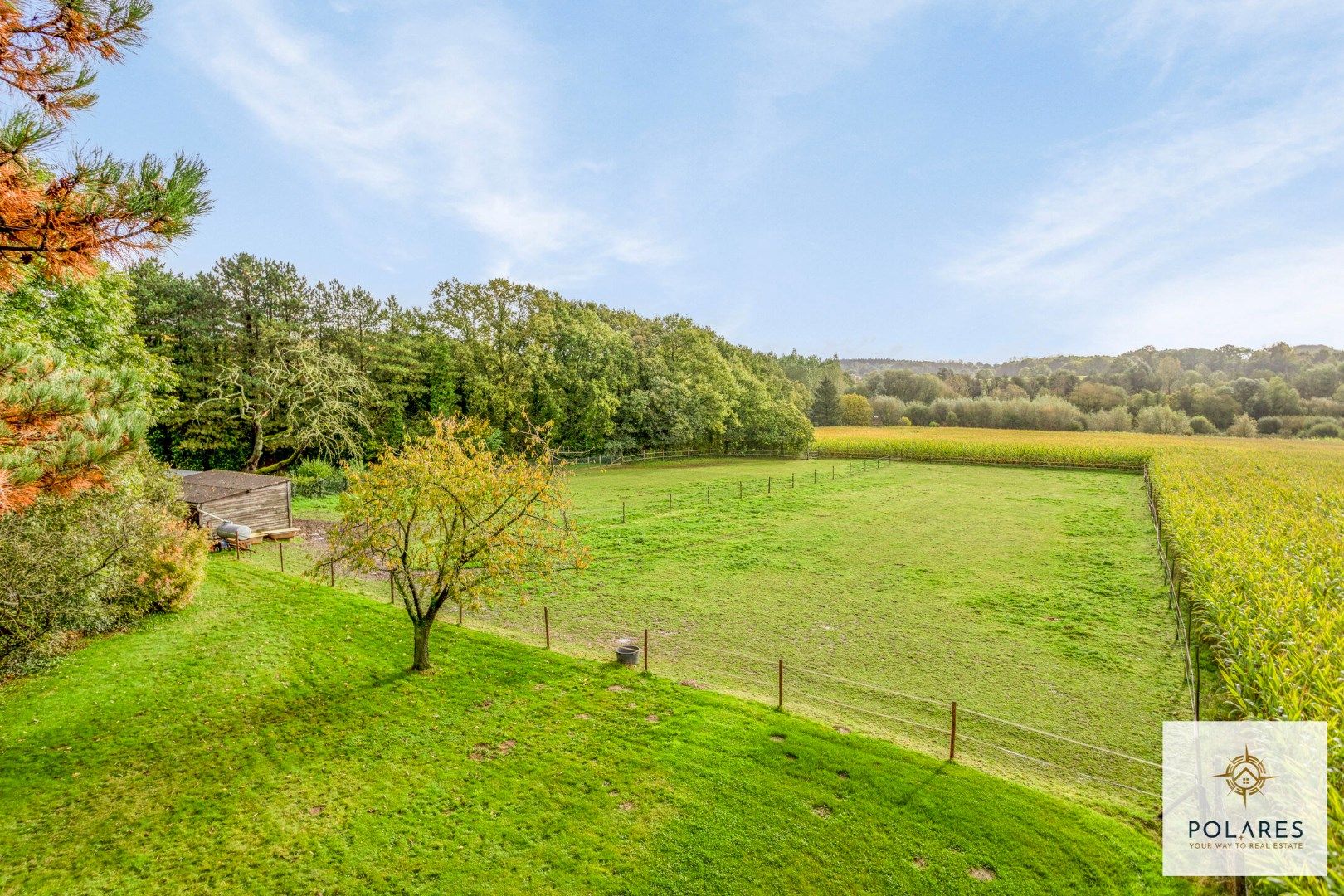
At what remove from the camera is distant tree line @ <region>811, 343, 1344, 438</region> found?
71.8m

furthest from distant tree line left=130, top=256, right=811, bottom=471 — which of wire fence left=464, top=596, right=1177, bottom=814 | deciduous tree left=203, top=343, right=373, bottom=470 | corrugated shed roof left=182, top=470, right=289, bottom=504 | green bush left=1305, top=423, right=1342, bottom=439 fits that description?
green bush left=1305, top=423, right=1342, bottom=439

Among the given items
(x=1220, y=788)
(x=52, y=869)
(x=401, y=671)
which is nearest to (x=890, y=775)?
(x=1220, y=788)

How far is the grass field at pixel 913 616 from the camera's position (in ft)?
31.2

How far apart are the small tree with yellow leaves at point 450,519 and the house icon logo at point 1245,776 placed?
9001 millimetres

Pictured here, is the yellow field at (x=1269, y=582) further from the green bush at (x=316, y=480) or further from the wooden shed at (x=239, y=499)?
the green bush at (x=316, y=480)

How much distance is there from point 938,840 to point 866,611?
8039mm

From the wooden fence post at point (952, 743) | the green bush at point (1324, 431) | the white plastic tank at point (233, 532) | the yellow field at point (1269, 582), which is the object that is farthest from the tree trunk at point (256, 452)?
the green bush at point (1324, 431)

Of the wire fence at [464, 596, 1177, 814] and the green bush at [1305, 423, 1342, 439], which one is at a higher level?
the green bush at [1305, 423, 1342, 439]

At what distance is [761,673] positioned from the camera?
36.9ft

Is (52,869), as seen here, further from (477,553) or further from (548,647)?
(548,647)

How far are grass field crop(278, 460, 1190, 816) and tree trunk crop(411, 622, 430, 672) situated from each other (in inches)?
92.2

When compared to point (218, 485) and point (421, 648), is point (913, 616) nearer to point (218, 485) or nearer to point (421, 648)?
point (421, 648)

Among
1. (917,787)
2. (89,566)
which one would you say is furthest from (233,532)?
(917,787)

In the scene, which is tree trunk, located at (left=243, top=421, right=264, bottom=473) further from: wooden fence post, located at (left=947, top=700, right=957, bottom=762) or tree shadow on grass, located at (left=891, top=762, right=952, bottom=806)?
wooden fence post, located at (left=947, top=700, right=957, bottom=762)
